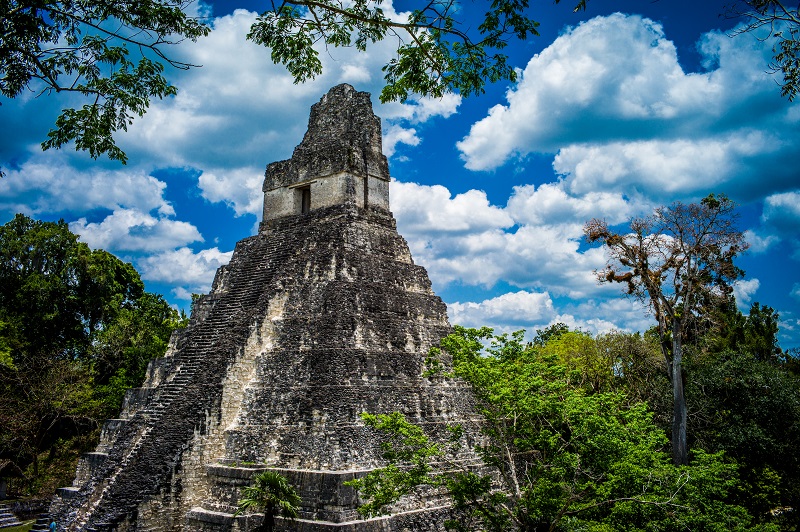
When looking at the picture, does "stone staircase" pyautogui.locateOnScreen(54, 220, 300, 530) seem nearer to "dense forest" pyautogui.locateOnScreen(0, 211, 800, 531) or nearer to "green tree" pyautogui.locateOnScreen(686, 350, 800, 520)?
"dense forest" pyautogui.locateOnScreen(0, 211, 800, 531)

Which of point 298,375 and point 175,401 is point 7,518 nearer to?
point 175,401

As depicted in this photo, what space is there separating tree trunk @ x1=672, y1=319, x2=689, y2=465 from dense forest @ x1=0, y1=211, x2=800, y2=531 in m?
0.36

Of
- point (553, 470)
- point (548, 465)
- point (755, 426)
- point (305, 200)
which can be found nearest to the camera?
point (553, 470)

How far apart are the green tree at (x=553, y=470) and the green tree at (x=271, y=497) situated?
1249mm

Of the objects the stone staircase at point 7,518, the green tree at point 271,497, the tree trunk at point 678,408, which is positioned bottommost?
the stone staircase at point 7,518

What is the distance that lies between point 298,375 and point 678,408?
10094 mm

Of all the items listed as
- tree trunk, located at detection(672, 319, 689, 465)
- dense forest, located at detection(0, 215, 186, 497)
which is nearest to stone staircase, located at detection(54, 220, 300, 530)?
dense forest, located at detection(0, 215, 186, 497)

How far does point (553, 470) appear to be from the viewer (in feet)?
30.0

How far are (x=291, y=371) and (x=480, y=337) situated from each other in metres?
4.27

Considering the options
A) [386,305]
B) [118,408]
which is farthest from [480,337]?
[118,408]

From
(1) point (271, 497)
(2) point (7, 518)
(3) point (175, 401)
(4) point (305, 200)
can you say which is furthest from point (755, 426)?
(2) point (7, 518)

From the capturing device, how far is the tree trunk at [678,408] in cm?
1468

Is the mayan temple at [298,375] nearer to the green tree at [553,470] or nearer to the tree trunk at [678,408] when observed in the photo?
the green tree at [553,470]

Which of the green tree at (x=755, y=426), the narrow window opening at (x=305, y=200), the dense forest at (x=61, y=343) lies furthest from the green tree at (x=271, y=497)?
the dense forest at (x=61, y=343)
